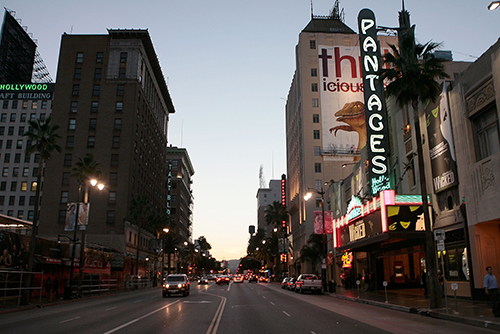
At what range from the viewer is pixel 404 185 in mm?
33812

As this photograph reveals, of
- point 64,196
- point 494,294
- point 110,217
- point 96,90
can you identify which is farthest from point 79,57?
point 494,294

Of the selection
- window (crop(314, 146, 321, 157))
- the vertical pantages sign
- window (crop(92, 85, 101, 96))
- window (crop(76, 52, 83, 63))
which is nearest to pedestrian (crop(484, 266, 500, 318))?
the vertical pantages sign

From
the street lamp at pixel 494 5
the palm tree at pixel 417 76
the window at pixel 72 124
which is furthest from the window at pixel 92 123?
the street lamp at pixel 494 5

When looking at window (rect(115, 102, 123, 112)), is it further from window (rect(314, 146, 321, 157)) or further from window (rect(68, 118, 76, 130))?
Result: window (rect(314, 146, 321, 157))

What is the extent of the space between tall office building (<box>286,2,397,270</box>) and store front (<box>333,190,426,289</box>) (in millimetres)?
24824

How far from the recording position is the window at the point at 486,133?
71.8 ft

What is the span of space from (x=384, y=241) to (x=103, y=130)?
53699mm

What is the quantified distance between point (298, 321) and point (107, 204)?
57729 mm

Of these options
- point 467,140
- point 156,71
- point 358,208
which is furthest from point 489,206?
point 156,71

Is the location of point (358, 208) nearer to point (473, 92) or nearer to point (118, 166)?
point (473, 92)

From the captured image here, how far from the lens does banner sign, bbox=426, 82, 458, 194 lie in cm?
2561

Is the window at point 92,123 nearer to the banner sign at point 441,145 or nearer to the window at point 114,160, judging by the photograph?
the window at point 114,160

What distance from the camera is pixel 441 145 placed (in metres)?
26.9

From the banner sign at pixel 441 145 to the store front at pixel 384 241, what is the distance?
2965 millimetres
